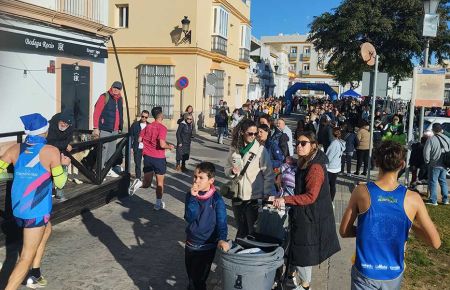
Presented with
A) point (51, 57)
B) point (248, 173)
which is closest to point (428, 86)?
point (248, 173)

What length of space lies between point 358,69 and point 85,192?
2612cm

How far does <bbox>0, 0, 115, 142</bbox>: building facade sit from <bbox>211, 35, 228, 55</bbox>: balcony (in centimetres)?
1072

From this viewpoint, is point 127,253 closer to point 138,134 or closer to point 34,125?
point 34,125

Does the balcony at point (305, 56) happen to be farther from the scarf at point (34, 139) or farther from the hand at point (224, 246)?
the hand at point (224, 246)

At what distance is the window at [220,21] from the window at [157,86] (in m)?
3.68

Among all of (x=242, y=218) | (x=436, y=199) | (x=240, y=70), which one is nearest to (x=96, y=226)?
(x=242, y=218)

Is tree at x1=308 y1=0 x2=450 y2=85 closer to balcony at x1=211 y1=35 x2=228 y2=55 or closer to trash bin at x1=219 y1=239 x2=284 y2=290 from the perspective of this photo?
balcony at x1=211 y1=35 x2=228 y2=55

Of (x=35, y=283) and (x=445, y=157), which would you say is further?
(x=445, y=157)

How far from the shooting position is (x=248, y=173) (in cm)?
525

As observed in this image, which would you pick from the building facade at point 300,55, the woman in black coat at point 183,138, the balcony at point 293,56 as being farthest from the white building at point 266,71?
the balcony at point 293,56

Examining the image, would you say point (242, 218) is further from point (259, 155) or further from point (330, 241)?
point (330, 241)

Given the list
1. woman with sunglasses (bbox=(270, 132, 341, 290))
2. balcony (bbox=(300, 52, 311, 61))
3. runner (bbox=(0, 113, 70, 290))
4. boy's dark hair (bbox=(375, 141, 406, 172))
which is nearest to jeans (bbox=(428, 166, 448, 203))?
woman with sunglasses (bbox=(270, 132, 341, 290))

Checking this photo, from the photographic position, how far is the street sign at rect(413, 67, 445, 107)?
9461 millimetres

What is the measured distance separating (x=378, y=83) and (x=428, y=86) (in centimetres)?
104
